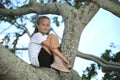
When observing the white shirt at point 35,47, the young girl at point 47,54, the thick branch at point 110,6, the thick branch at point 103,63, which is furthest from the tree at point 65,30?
the thick branch at point 103,63

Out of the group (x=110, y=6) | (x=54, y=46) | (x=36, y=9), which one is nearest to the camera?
(x=54, y=46)

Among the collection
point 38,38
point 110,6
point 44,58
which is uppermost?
point 110,6

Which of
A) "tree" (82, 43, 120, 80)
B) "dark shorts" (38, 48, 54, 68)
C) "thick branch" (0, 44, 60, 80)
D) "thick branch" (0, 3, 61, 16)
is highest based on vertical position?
"thick branch" (0, 44, 60, 80)

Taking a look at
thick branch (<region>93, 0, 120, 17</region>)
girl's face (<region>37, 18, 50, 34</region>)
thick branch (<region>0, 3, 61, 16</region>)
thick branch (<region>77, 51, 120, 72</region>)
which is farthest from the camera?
thick branch (<region>77, 51, 120, 72</region>)

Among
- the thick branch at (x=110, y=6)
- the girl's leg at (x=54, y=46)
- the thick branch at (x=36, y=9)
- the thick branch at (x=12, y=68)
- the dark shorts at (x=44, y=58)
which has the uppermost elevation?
the thick branch at (x=12, y=68)

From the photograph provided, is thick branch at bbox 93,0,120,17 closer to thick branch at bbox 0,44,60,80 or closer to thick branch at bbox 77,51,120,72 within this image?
thick branch at bbox 0,44,60,80

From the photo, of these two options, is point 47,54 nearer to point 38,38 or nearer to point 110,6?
point 38,38

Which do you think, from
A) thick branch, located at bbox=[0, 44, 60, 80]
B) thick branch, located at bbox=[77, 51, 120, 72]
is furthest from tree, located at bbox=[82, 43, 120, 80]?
thick branch, located at bbox=[0, 44, 60, 80]

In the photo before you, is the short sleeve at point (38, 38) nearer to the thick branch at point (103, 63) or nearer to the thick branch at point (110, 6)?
the thick branch at point (110, 6)

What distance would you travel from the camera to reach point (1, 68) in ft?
6.68

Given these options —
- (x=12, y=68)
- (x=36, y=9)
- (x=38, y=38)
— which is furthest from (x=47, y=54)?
(x=36, y=9)

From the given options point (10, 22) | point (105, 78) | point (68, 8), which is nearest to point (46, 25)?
point (68, 8)

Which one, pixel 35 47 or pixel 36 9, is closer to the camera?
pixel 35 47

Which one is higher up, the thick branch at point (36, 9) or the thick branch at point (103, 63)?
the thick branch at point (36, 9)
